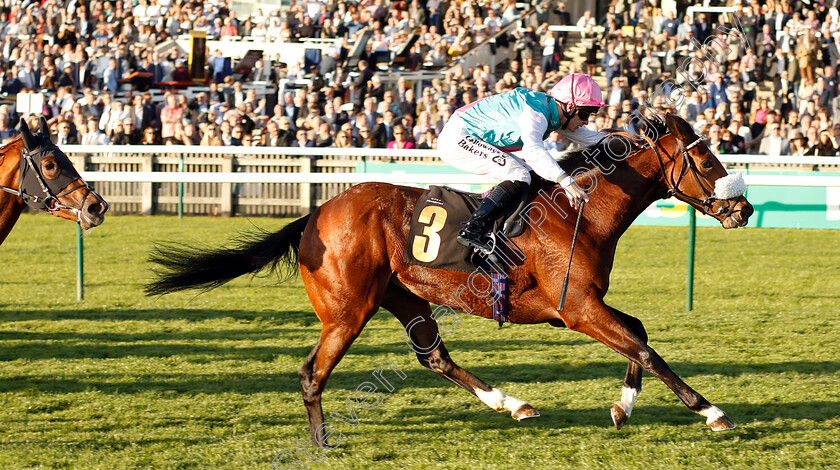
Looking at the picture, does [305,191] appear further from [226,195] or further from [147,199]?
[147,199]

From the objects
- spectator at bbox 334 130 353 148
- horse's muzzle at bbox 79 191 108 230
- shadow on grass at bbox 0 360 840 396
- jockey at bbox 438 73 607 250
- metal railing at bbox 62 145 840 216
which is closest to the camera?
jockey at bbox 438 73 607 250

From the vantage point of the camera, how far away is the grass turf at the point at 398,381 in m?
4.20

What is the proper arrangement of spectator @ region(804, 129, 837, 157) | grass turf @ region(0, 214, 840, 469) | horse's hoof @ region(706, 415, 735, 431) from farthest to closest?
spectator @ region(804, 129, 837, 157), grass turf @ region(0, 214, 840, 469), horse's hoof @ region(706, 415, 735, 431)

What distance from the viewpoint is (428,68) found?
16.3 metres

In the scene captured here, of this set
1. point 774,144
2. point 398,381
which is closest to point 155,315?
point 398,381

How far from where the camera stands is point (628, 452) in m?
4.18

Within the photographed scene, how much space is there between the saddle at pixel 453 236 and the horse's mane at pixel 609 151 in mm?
300

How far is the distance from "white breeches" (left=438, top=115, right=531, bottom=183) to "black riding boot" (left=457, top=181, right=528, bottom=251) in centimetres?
12

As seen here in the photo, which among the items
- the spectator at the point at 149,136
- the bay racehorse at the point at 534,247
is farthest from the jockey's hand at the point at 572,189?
the spectator at the point at 149,136

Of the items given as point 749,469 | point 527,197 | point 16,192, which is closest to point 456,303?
point 527,197

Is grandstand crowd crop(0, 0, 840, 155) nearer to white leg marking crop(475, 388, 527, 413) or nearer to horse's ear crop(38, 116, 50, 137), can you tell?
white leg marking crop(475, 388, 527, 413)

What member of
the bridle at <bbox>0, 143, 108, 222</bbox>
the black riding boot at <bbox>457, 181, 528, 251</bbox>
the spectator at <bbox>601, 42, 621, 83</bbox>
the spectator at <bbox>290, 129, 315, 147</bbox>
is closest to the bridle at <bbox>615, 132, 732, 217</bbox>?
the black riding boot at <bbox>457, 181, 528, 251</bbox>

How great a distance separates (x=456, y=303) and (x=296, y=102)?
1009 cm

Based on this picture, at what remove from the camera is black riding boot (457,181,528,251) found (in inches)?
171
